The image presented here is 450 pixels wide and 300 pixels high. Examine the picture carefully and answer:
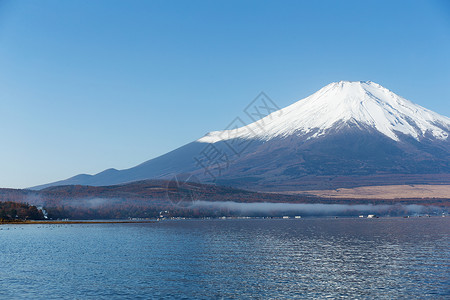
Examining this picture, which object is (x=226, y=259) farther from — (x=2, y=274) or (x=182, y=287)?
(x=2, y=274)

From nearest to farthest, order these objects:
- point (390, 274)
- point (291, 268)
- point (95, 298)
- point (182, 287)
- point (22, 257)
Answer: point (95, 298) → point (182, 287) → point (390, 274) → point (291, 268) → point (22, 257)

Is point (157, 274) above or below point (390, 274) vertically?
above

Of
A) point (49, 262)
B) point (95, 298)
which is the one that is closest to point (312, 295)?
point (95, 298)

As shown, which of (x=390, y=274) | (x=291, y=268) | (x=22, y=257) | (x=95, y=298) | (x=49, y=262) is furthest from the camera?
(x=22, y=257)

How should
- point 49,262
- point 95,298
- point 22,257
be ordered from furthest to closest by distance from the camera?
1. point 22,257
2. point 49,262
3. point 95,298

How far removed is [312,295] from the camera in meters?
43.9

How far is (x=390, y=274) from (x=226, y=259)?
80.2ft

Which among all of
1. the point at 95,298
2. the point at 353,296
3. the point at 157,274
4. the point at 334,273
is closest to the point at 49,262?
the point at 157,274

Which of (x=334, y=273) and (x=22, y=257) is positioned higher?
(x=22, y=257)

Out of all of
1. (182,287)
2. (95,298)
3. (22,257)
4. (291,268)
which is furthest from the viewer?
(22,257)

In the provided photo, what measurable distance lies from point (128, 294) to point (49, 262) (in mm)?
29807

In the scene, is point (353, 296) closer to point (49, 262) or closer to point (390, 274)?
point (390, 274)

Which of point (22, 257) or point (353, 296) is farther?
point (22, 257)

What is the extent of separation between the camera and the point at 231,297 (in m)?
43.3
